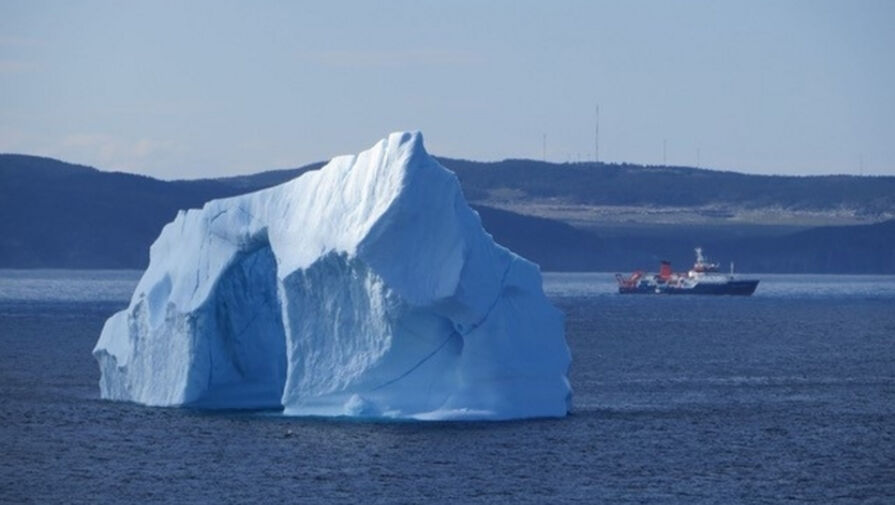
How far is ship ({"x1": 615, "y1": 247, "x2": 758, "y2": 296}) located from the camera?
12456 cm

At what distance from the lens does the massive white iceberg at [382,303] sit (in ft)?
108

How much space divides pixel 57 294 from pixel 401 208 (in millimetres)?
92501

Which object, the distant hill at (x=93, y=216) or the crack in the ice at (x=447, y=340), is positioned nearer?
the crack in the ice at (x=447, y=340)

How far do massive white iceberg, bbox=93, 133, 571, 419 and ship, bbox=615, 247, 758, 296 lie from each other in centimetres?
8851

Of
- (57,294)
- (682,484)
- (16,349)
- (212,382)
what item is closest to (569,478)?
(682,484)

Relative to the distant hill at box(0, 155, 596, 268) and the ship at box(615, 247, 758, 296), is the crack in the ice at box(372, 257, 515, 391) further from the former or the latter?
the distant hill at box(0, 155, 596, 268)

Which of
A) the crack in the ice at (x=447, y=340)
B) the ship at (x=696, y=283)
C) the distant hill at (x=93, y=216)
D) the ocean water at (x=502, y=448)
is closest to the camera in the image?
the ocean water at (x=502, y=448)

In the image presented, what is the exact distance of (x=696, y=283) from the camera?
124m

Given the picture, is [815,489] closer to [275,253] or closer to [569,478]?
[569,478]

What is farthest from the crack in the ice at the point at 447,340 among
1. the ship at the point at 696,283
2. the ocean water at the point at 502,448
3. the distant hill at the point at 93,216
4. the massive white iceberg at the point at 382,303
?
the distant hill at the point at 93,216

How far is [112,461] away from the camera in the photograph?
31.0m

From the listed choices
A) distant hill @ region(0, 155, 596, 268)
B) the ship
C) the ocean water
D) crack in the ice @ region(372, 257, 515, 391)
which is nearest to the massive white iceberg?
crack in the ice @ region(372, 257, 515, 391)

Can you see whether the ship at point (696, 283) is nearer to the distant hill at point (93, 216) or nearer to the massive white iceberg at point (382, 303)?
the distant hill at point (93, 216)

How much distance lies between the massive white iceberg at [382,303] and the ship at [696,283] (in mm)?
88515
